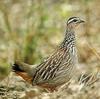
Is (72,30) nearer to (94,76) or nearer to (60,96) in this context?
(94,76)

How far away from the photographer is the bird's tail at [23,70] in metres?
10.5

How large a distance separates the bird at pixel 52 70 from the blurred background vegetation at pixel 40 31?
102 inches

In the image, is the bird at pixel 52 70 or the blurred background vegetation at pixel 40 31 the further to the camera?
the blurred background vegetation at pixel 40 31

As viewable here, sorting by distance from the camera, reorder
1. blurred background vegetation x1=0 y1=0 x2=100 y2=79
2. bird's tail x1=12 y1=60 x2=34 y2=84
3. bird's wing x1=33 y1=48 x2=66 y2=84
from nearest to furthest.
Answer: bird's tail x1=12 y1=60 x2=34 y2=84 → bird's wing x1=33 y1=48 x2=66 y2=84 → blurred background vegetation x1=0 y1=0 x2=100 y2=79

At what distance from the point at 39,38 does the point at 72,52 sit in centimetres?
380

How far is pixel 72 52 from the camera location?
10.8 meters

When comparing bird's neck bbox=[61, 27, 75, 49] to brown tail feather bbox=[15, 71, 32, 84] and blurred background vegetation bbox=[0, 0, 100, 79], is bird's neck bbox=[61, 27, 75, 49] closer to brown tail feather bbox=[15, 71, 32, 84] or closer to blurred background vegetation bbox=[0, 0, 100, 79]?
brown tail feather bbox=[15, 71, 32, 84]

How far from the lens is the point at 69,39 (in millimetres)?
11148

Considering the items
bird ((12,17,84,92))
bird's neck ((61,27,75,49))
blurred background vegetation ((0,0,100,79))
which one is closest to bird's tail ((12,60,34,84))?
bird ((12,17,84,92))

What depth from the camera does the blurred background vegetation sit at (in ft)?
46.7

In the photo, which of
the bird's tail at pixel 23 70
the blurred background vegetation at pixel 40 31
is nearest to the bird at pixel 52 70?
the bird's tail at pixel 23 70

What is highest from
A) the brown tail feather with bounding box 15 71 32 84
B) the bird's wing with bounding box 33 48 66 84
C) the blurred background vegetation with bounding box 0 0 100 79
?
the blurred background vegetation with bounding box 0 0 100 79

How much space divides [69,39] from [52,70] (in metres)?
0.69

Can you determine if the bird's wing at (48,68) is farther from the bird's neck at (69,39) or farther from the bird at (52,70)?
the bird's neck at (69,39)
